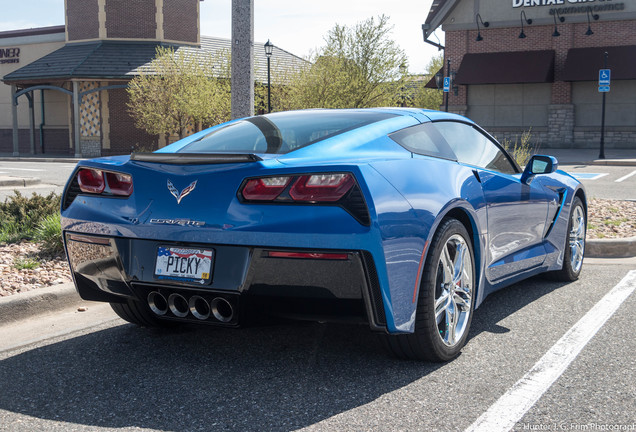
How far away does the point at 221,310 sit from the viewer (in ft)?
11.5

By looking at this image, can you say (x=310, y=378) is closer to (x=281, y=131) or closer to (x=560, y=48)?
(x=281, y=131)

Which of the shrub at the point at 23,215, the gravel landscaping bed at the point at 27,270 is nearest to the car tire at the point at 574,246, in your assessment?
the gravel landscaping bed at the point at 27,270

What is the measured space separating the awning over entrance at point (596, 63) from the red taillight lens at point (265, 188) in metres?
29.1

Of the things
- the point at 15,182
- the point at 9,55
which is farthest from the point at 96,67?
the point at 15,182

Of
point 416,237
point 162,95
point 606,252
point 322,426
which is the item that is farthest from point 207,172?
point 162,95

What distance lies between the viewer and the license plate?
3418 mm

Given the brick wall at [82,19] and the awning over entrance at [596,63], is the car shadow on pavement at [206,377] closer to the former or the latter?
the awning over entrance at [596,63]

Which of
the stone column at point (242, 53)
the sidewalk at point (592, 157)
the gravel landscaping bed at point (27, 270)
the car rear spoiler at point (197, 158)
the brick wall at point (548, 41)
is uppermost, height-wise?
the brick wall at point (548, 41)

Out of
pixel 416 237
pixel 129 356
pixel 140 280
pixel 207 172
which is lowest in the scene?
pixel 129 356

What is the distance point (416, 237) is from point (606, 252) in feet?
14.9

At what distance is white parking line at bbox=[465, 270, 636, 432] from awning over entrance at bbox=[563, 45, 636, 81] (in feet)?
87.8

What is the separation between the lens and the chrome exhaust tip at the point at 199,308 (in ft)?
11.5

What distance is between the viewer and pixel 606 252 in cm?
736

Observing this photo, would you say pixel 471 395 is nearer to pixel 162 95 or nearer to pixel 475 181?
pixel 475 181
